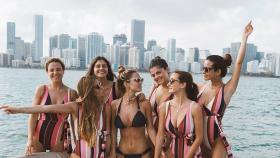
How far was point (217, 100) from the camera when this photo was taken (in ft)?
17.7

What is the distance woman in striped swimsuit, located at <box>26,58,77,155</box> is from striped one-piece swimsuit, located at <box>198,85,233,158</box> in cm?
199

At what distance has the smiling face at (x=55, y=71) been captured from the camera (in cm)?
582

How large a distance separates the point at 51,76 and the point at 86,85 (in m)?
1.07

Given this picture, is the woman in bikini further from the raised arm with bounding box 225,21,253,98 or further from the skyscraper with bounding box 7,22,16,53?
the skyscraper with bounding box 7,22,16,53

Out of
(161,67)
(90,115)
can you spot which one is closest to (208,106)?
(161,67)

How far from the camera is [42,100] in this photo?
580 cm

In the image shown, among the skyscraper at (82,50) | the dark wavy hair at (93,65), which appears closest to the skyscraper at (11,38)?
the skyscraper at (82,50)

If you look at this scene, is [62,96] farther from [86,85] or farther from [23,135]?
[23,135]

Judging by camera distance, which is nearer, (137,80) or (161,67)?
(137,80)

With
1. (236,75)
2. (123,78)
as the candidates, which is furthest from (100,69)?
(236,75)

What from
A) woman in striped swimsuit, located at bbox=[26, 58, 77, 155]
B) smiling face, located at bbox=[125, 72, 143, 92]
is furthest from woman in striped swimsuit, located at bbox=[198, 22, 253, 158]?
woman in striped swimsuit, located at bbox=[26, 58, 77, 155]

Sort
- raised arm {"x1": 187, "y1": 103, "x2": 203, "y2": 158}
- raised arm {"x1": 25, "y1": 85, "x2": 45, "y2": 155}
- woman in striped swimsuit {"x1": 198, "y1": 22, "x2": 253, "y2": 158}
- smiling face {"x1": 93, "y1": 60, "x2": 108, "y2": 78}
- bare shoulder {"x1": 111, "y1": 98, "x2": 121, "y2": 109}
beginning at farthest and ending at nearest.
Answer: smiling face {"x1": 93, "y1": 60, "x2": 108, "y2": 78}
raised arm {"x1": 25, "y1": 85, "x2": 45, "y2": 155}
bare shoulder {"x1": 111, "y1": 98, "x2": 121, "y2": 109}
woman in striped swimsuit {"x1": 198, "y1": 22, "x2": 253, "y2": 158}
raised arm {"x1": 187, "y1": 103, "x2": 203, "y2": 158}

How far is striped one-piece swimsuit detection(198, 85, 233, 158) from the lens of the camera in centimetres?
532

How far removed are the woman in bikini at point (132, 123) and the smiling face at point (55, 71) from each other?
1.02 meters
